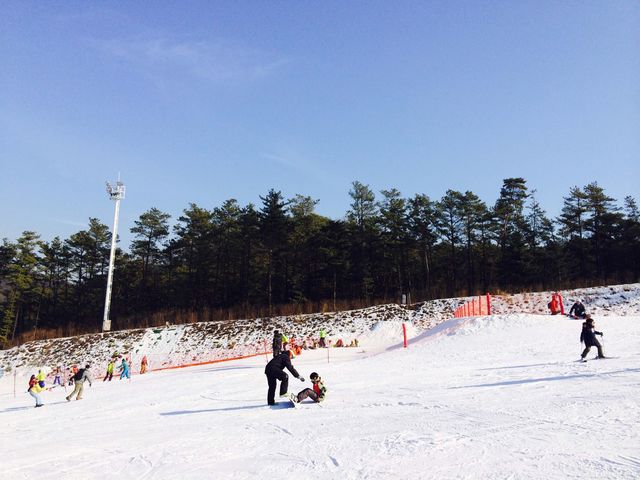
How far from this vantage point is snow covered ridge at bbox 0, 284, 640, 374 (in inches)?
1410

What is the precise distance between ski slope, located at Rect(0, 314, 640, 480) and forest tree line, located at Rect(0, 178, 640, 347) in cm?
2993

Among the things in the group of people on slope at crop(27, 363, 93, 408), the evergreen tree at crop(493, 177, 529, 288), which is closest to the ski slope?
the group of people on slope at crop(27, 363, 93, 408)

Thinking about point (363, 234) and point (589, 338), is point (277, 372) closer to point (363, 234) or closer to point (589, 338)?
point (589, 338)

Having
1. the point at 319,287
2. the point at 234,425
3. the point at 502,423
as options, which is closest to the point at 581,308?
the point at 502,423

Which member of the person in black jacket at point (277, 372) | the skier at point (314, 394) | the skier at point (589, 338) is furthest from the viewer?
the skier at point (589, 338)

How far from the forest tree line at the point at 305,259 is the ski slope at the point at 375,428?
29926mm

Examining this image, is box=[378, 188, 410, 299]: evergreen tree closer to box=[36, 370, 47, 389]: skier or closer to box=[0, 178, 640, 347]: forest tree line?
box=[0, 178, 640, 347]: forest tree line

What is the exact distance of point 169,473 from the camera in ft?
22.8

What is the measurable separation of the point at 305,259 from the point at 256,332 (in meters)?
20.8

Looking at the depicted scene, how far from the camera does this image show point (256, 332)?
40.3 metres

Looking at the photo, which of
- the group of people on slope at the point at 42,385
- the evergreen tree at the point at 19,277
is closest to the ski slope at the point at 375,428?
the group of people on slope at the point at 42,385

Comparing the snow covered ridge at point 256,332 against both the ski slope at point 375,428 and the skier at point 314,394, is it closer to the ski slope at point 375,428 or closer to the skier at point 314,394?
the ski slope at point 375,428

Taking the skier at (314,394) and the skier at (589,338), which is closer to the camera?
the skier at (314,394)

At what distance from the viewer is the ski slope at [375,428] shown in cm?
632
